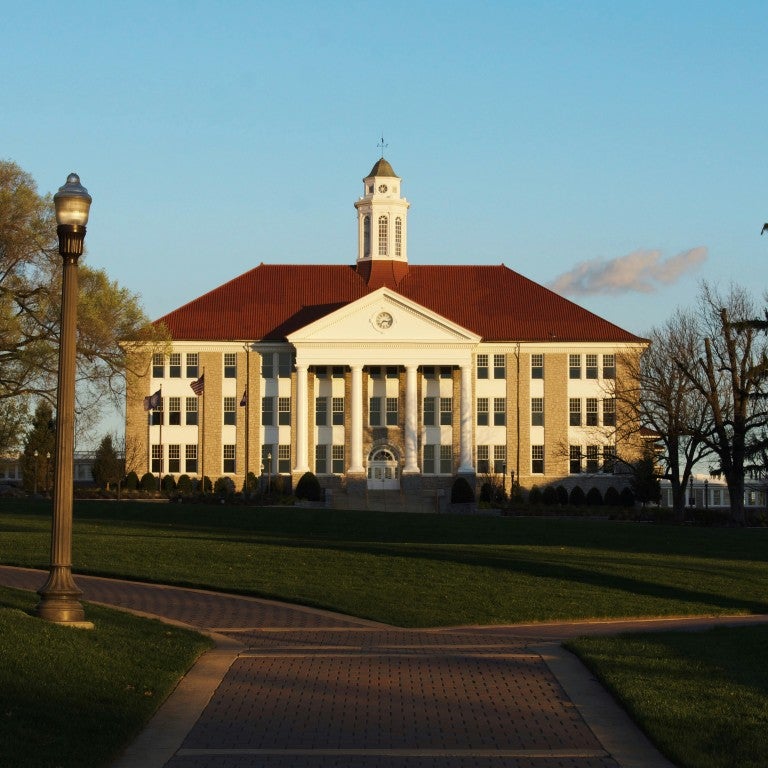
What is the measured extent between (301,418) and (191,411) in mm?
7219

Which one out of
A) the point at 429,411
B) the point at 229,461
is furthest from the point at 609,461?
the point at 229,461

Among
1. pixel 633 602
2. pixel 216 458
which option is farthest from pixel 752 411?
pixel 633 602

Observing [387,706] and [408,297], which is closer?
[387,706]

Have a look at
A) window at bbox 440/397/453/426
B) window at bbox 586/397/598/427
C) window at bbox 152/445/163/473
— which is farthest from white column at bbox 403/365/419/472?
window at bbox 152/445/163/473

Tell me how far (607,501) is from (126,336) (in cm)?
4102

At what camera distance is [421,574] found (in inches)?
1009

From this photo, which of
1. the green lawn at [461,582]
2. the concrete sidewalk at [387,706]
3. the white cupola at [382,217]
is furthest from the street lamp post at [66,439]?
the white cupola at [382,217]

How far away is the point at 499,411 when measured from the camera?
3159 inches

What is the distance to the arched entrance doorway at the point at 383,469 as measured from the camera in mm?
78625

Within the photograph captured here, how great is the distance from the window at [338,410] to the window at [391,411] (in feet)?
9.26

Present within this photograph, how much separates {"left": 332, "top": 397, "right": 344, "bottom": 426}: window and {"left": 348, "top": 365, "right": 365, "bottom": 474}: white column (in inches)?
43.7

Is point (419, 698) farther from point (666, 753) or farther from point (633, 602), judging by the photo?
point (633, 602)

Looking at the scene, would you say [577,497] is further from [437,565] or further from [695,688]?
[695,688]

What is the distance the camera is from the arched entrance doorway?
258 ft
